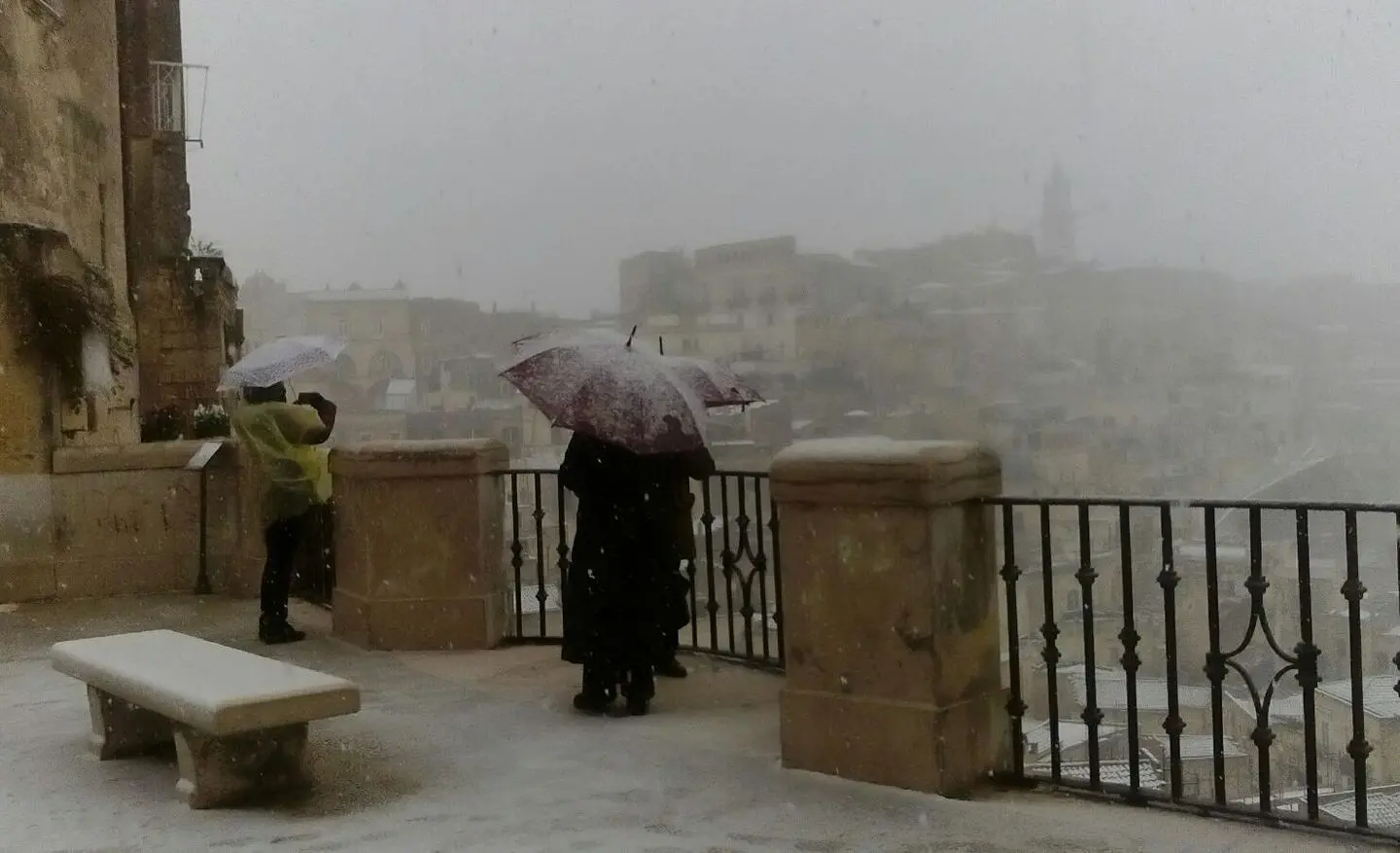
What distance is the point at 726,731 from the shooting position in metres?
4.63

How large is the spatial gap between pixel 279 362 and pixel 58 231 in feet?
13.6

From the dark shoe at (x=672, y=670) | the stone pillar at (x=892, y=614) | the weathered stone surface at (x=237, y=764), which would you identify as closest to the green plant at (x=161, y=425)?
the dark shoe at (x=672, y=670)

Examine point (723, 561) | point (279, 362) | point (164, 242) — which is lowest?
point (723, 561)

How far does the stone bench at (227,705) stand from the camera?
11.6 ft

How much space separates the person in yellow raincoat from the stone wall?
1729 millimetres

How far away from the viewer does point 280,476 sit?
6621mm

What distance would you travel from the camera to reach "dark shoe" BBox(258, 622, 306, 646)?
664 centimetres

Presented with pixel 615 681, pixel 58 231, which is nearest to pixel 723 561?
pixel 615 681

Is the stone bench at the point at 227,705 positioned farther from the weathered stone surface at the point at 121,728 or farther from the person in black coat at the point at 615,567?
the person in black coat at the point at 615,567

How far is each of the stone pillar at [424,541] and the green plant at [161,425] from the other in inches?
440

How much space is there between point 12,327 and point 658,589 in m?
6.39

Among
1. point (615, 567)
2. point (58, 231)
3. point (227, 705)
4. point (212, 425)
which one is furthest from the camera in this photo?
point (212, 425)

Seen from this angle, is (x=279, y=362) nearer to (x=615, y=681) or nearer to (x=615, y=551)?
(x=615, y=551)

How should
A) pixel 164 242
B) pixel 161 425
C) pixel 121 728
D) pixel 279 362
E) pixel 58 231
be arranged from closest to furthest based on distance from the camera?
pixel 121 728, pixel 279 362, pixel 58 231, pixel 161 425, pixel 164 242
